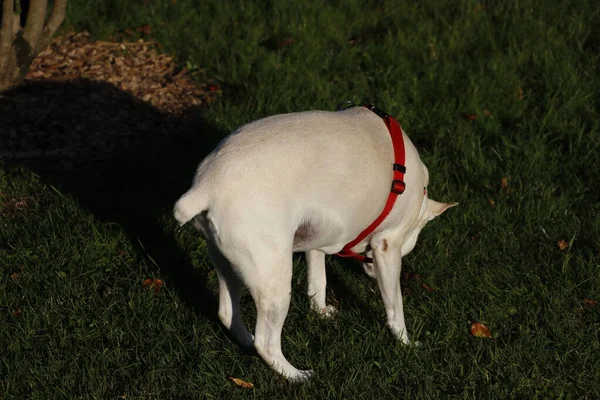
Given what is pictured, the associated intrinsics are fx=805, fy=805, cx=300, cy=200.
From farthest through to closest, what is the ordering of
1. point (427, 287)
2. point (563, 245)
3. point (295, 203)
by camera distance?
point (563, 245), point (427, 287), point (295, 203)

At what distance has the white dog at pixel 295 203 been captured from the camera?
144 inches

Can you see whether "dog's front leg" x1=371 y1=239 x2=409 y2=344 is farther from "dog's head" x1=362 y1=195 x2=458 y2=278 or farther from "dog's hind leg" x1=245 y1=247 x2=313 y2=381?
"dog's hind leg" x1=245 y1=247 x2=313 y2=381

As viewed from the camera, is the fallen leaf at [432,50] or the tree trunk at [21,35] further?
the fallen leaf at [432,50]

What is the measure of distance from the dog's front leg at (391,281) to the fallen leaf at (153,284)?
4.29 ft

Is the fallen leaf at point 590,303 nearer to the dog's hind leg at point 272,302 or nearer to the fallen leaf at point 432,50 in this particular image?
the dog's hind leg at point 272,302

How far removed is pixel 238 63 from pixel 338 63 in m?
0.90

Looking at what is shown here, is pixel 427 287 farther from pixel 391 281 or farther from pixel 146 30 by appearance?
pixel 146 30

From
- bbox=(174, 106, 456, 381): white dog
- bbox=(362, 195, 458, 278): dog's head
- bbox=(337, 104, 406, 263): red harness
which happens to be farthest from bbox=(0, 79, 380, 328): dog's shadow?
bbox=(337, 104, 406, 263): red harness

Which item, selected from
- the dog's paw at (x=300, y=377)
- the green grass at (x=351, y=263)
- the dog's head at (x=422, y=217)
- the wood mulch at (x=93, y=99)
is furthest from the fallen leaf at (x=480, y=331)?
the wood mulch at (x=93, y=99)

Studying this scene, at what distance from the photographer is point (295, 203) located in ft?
12.4

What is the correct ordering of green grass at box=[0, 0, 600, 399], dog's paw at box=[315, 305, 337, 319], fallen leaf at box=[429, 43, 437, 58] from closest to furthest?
1. green grass at box=[0, 0, 600, 399]
2. dog's paw at box=[315, 305, 337, 319]
3. fallen leaf at box=[429, 43, 437, 58]

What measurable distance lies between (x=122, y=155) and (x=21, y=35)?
1.16m

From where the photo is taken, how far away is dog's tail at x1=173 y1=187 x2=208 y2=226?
365cm

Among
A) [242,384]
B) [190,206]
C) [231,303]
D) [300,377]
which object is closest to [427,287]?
[300,377]
